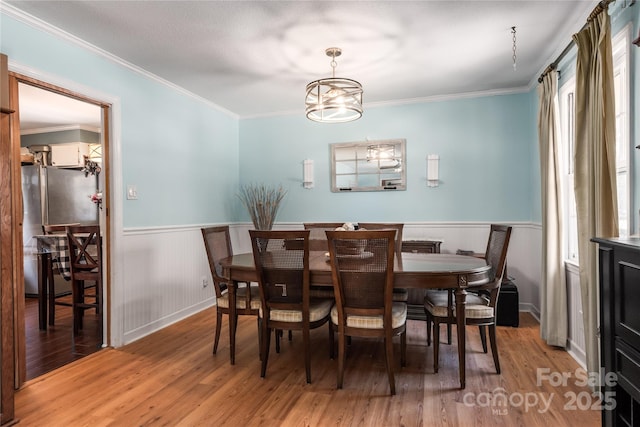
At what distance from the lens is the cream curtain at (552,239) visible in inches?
116

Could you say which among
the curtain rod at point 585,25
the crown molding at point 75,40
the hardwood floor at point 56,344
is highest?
the crown molding at point 75,40

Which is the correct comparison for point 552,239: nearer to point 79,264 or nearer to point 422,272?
point 422,272

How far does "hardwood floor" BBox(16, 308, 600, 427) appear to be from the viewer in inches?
79.3

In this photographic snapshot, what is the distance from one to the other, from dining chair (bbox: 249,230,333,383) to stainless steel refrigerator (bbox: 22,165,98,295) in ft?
13.7

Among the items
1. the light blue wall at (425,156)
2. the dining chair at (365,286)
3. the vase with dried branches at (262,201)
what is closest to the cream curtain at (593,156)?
the dining chair at (365,286)

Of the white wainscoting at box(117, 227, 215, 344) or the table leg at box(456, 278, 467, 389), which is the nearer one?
the table leg at box(456, 278, 467, 389)

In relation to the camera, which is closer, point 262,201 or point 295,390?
point 295,390

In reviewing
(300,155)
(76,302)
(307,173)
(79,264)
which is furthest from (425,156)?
(76,302)

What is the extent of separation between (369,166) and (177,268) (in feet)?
8.10

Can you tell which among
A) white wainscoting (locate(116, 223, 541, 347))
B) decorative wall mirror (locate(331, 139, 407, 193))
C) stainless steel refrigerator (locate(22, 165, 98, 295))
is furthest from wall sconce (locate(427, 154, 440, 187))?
stainless steel refrigerator (locate(22, 165, 98, 295))

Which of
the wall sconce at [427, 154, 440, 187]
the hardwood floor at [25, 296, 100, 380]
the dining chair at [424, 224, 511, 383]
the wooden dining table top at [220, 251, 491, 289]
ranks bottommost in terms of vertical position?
the hardwood floor at [25, 296, 100, 380]

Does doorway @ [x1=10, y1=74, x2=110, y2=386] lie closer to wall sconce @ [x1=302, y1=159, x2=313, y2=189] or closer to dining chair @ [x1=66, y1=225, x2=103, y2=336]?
dining chair @ [x1=66, y1=225, x2=103, y2=336]

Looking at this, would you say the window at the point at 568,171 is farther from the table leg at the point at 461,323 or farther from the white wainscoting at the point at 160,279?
the white wainscoting at the point at 160,279

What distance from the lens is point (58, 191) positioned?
529 centimetres
